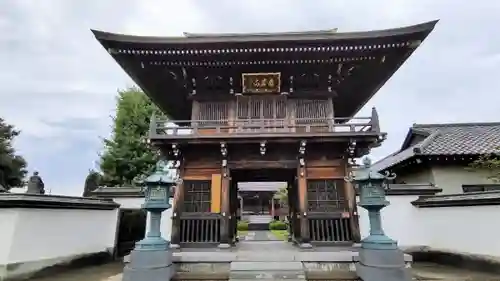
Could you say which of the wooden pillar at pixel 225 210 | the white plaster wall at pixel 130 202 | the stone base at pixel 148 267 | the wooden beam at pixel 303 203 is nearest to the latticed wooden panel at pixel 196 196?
the wooden pillar at pixel 225 210

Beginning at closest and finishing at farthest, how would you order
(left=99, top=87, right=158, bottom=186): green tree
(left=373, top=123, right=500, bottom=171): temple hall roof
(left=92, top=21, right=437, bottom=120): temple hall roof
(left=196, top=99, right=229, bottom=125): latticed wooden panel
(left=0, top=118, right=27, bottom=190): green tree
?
(left=92, top=21, right=437, bottom=120): temple hall roof < (left=196, top=99, right=229, bottom=125): latticed wooden panel < (left=373, top=123, right=500, bottom=171): temple hall roof < (left=99, top=87, right=158, bottom=186): green tree < (left=0, top=118, right=27, bottom=190): green tree

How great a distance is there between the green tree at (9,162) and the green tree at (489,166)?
93.4 ft

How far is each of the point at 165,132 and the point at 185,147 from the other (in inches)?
44.1

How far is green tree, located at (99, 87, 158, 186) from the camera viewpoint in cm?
1736

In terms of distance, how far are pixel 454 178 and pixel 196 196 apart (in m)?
11.5

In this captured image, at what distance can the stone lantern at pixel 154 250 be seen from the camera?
671cm

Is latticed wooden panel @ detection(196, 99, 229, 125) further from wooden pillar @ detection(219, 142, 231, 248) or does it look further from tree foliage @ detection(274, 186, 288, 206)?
tree foliage @ detection(274, 186, 288, 206)

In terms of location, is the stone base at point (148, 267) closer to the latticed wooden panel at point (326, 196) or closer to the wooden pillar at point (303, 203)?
the wooden pillar at point (303, 203)

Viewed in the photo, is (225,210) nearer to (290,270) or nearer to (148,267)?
(290,270)

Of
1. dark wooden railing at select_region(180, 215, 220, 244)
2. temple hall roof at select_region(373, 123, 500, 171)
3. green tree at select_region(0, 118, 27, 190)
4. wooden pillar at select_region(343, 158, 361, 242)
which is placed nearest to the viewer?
wooden pillar at select_region(343, 158, 361, 242)

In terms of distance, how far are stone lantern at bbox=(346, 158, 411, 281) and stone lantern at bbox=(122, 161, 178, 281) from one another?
185 inches

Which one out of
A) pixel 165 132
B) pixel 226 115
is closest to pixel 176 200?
pixel 165 132

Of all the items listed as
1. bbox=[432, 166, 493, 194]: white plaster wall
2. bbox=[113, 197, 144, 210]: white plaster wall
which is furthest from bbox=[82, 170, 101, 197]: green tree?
bbox=[432, 166, 493, 194]: white plaster wall

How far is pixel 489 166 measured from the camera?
12258 millimetres
